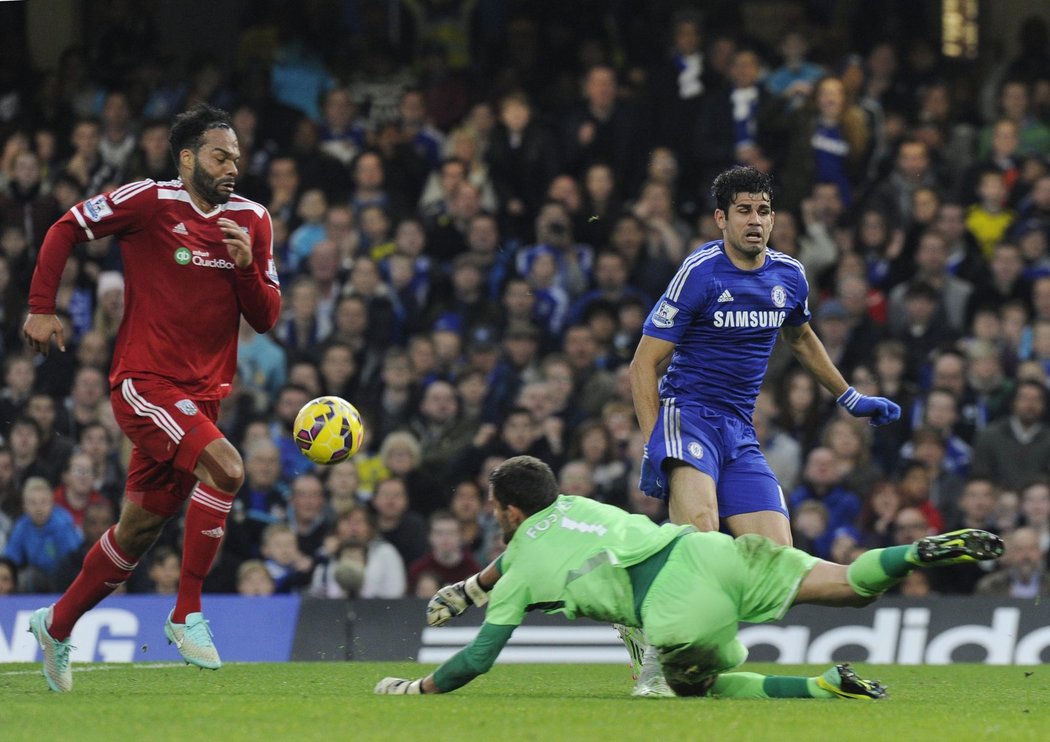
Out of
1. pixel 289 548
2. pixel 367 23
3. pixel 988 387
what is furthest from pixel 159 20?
pixel 988 387

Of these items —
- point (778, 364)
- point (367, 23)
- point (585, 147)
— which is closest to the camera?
point (778, 364)

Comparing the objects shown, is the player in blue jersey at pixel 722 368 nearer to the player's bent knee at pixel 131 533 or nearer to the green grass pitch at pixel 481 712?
the green grass pitch at pixel 481 712

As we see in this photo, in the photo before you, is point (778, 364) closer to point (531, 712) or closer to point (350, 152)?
point (350, 152)

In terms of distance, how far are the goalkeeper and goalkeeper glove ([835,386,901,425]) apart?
4.90 ft

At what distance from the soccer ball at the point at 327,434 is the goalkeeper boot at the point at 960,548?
11.3 feet

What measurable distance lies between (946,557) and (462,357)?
26.9 feet

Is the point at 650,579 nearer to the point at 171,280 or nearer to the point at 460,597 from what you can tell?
the point at 460,597

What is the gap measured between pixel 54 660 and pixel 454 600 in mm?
1899

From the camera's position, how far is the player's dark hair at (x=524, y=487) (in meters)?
7.94

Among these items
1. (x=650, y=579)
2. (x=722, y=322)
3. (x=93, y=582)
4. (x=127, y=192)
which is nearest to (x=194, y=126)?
(x=127, y=192)

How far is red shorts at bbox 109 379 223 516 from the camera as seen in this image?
862cm

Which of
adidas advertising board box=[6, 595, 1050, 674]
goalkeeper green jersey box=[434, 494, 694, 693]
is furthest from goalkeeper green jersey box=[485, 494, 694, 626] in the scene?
adidas advertising board box=[6, 595, 1050, 674]

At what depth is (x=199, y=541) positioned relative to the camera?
344 inches

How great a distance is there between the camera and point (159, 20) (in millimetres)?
19172
